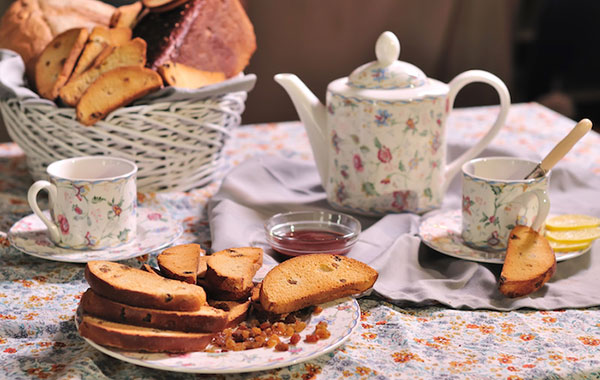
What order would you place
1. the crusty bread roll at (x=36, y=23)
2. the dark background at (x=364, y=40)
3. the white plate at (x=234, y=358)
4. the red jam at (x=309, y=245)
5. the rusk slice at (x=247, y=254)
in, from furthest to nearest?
the dark background at (x=364, y=40) < the crusty bread roll at (x=36, y=23) < the red jam at (x=309, y=245) < the rusk slice at (x=247, y=254) < the white plate at (x=234, y=358)

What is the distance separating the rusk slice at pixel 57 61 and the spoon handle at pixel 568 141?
81 cm

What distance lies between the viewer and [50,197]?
1026 mm

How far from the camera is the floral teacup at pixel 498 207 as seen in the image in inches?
39.5

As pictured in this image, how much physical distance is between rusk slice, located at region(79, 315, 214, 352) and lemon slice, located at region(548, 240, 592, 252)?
1.87ft

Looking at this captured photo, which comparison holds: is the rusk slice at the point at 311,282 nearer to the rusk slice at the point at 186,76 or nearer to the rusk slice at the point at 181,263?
the rusk slice at the point at 181,263

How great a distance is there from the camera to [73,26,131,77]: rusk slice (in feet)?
4.06

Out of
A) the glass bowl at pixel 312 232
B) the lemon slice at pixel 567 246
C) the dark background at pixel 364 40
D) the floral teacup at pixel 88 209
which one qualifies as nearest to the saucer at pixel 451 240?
the lemon slice at pixel 567 246

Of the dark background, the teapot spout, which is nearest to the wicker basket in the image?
the teapot spout

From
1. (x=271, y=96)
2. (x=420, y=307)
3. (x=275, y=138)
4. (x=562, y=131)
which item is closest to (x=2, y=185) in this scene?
(x=275, y=138)

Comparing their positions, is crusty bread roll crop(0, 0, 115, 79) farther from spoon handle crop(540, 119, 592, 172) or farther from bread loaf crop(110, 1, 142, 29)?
spoon handle crop(540, 119, 592, 172)

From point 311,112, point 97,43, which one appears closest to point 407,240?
point 311,112

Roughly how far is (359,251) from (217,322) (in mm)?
376

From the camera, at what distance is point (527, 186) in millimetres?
1002

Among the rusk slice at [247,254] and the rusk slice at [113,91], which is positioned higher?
A: the rusk slice at [113,91]
